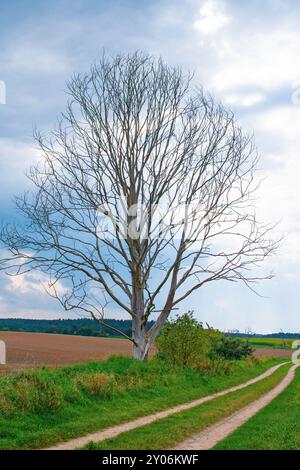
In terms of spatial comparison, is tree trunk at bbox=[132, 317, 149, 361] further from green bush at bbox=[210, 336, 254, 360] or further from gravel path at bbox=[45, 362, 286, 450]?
green bush at bbox=[210, 336, 254, 360]

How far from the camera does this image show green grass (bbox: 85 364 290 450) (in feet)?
38.8

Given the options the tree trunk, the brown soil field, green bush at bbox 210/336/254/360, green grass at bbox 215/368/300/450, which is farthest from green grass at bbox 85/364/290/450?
green bush at bbox 210/336/254/360

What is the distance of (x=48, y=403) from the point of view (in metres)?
14.8

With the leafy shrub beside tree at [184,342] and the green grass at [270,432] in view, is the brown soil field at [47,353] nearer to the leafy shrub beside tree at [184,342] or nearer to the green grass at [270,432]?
the leafy shrub beside tree at [184,342]

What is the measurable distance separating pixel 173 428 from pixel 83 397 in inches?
157

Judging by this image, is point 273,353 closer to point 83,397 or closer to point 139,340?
point 139,340

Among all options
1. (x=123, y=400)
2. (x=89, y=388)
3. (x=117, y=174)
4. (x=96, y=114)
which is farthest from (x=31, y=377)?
(x=96, y=114)

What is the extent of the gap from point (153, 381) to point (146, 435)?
891 centimetres

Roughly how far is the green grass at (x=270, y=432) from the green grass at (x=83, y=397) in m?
3.11

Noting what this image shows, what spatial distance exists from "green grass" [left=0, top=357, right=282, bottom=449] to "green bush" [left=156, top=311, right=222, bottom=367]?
383 cm

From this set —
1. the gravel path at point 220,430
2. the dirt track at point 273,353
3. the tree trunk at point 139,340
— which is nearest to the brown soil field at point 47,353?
the tree trunk at point 139,340
